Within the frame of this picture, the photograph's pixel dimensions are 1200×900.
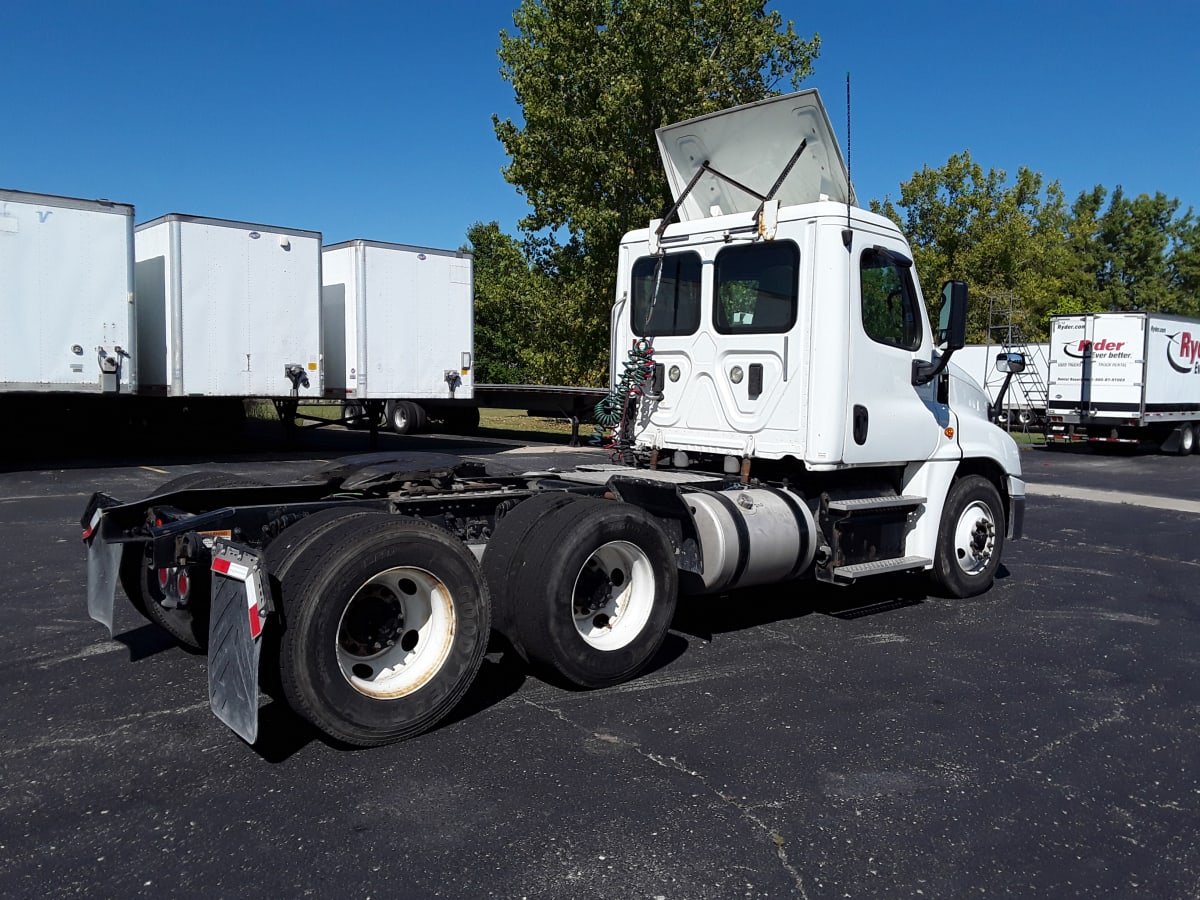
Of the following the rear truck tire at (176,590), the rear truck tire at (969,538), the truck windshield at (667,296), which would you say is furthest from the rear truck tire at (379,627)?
the rear truck tire at (969,538)

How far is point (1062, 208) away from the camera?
56062 mm

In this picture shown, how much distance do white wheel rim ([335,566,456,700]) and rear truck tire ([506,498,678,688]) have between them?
19.7 inches

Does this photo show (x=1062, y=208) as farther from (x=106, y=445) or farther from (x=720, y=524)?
(x=720, y=524)

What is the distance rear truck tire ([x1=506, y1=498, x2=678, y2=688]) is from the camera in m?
4.77

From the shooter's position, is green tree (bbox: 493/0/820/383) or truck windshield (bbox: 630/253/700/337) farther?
green tree (bbox: 493/0/820/383)

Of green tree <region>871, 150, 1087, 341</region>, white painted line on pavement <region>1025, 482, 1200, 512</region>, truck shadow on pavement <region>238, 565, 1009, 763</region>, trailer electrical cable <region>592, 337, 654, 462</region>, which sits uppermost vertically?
green tree <region>871, 150, 1087, 341</region>

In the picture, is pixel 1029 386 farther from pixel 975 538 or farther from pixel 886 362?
pixel 886 362

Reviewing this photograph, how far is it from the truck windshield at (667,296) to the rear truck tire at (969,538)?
7.86 feet

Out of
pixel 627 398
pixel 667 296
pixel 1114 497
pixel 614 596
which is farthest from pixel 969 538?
pixel 1114 497

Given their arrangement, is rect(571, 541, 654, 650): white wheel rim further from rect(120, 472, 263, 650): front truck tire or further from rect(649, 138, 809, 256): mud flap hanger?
rect(649, 138, 809, 256): mud flap hanger

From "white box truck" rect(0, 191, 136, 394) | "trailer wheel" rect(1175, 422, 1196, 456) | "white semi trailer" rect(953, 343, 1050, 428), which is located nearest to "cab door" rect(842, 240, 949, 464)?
"white box truck" rect(0, 191, 136, 394)

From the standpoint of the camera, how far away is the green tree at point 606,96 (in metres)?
27.0

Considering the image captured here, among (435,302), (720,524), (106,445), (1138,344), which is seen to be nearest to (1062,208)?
(1138,344)

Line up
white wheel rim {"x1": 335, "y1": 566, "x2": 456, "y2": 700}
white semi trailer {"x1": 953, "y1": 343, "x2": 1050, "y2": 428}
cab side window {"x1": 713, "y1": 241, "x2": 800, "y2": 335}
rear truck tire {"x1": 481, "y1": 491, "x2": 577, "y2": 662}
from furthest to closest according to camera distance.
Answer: white semi trailer {"x1": 953, "y1": 343, "x2": 1050, "y2": 428}
cab side window {"x1": 713, "y1": 241, "x2": 800, "y2": 335}
rear truck tire {"x1": 481, "y1": 491, "x2": 577, "y2": 662}
white wheel rim {"x1": 335, "y1": 566, "x2": 456, "y2": 700}
